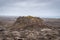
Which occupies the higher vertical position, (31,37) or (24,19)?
(24,19)

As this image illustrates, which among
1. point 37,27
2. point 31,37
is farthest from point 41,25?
point 31,37

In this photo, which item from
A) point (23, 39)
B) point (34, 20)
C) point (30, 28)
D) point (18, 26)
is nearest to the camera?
point (23, 39)

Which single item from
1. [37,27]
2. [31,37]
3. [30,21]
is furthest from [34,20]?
[31,37]

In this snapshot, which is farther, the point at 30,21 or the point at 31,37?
the point at 30,21

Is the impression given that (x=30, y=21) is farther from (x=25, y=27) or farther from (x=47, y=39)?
(x=47, y=39)

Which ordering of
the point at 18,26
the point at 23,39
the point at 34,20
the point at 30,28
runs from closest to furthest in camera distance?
the point at 23,39
the point at 30,28
the point at 18,26
the point at 34,20

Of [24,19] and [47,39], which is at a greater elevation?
[24,19]

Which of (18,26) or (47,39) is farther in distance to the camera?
(18,26)

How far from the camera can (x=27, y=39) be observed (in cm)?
4206

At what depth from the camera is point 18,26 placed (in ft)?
200

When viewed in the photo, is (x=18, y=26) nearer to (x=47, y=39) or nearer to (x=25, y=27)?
(x=25, y=27)

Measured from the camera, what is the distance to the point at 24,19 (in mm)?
64000

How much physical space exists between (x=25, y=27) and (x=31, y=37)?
51.6 feet

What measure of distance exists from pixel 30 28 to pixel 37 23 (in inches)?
248
